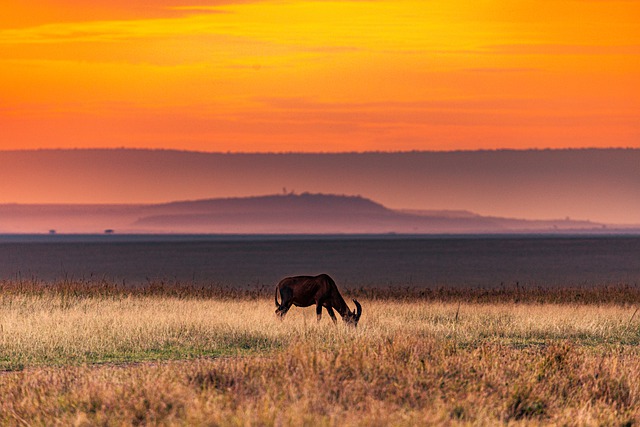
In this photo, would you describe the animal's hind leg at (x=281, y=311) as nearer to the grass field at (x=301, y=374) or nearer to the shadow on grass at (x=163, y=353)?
the grass field at (x=301, y=374)

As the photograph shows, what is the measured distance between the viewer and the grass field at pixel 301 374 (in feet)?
37.3

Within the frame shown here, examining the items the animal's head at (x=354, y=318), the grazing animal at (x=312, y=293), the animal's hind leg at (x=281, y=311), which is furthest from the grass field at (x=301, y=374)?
the grazing animal at (x=312, y=293)

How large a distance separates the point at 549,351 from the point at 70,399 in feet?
23.9

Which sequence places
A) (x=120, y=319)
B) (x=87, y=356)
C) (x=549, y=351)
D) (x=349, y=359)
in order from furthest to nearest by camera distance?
(x=120, y=319), (x=87, y=356), (x=549, y=351), (x=349, y=359)

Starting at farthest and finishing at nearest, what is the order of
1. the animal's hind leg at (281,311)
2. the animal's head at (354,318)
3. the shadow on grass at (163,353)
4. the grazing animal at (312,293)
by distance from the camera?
1. the animal's hind leg at (281,311)
2. the grazing animal at (312,293)
3. the animal's head at (354,318)
4. the shadow on grass at (163,353)

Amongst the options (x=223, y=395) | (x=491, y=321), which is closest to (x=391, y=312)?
(x=491, y=321)

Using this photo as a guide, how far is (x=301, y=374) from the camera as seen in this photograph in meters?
13.0

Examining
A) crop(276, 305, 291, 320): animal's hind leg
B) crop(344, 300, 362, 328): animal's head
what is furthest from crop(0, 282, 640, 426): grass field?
crop(276, 305, 291, 320): animal's hind leg

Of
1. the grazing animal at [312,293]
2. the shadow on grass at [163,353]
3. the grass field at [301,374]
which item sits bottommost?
the shadow on grass at [163,353]

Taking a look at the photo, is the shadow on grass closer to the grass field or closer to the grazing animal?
the grass field

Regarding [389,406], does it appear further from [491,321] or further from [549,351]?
[491,321]

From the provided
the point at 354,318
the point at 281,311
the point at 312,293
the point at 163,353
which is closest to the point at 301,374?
the point at 163,353

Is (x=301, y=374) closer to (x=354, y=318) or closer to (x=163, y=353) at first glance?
(x=163, y=353)

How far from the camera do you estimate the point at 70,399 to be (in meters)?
12.0
